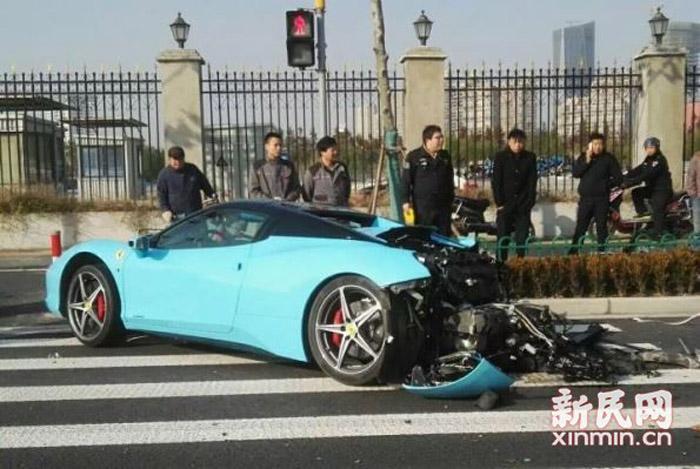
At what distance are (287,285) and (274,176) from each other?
148 inches

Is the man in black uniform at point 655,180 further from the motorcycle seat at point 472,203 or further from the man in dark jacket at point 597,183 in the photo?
the motorcycle seat at point 472,203

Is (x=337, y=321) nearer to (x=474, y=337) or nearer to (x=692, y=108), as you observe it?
(x=474, y=337)

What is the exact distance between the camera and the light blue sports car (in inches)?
218

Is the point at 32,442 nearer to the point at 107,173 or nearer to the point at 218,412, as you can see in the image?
the point at 218,412

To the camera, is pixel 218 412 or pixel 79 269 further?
pixel 79 269

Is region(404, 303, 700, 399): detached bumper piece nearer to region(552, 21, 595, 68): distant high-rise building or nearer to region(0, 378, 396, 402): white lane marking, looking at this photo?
region(0, 378, 396, 402): white lane marking

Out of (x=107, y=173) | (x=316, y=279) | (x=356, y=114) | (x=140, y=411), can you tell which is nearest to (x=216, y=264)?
(x=316, y=279)

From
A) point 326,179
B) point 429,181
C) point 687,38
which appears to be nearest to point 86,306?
point 326,179

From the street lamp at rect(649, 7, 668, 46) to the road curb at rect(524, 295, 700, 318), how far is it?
31.1 feet

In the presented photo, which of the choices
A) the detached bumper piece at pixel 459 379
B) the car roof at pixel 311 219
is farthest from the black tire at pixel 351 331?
the car roof at pixel 311 219

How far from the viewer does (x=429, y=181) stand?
911cm

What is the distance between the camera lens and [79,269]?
23.1 ft

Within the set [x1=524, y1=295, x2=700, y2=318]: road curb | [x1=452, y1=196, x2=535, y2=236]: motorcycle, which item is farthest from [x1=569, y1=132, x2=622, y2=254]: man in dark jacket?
[x1=452, y1=196, x2=535, y2=236]: motorcycle

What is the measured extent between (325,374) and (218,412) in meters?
1.01
